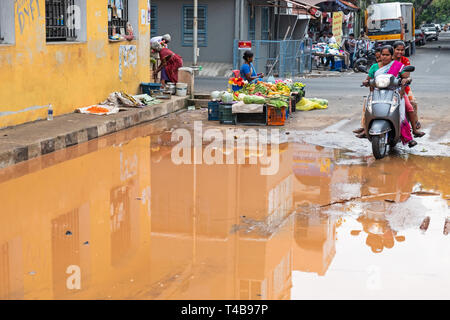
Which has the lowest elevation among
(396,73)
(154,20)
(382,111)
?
(382,111)

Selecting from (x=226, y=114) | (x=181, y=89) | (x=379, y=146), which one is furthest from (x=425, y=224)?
(x=181, y=89)

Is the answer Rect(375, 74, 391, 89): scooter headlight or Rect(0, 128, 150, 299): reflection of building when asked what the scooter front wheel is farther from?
Rect(0, 128, 150, 299): reflection of building

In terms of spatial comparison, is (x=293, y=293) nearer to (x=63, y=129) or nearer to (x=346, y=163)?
(x=346, y=163)

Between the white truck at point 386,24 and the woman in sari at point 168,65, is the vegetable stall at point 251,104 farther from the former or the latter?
the white truck at point 386,24

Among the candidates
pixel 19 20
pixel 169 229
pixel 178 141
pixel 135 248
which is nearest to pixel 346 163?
pixel 178 141

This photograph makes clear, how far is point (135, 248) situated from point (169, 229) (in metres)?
0.63

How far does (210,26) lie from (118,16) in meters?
13.2

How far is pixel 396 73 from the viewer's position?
399 inches

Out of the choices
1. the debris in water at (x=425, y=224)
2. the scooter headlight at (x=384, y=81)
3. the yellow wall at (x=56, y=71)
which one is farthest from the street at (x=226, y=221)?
the yellow wall at (x=56, y=71)

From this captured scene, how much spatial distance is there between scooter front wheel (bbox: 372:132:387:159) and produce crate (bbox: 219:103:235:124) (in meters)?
4.18

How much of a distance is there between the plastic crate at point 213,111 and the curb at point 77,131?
51.3 inches

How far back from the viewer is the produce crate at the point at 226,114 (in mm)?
13508

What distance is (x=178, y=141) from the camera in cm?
1159

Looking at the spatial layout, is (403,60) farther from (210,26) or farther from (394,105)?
(210,26)
